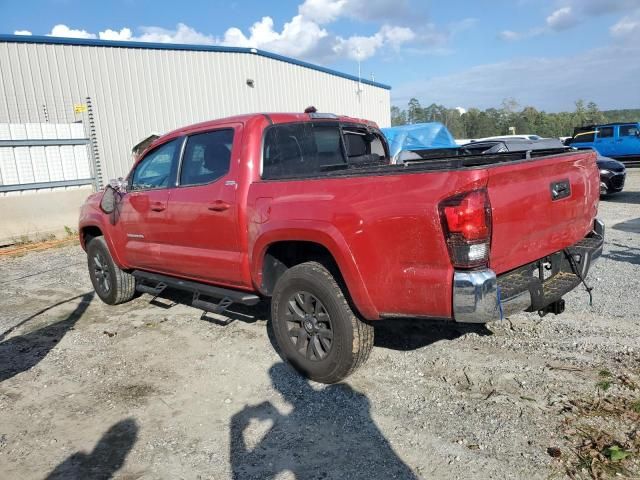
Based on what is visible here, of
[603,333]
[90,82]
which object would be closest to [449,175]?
[603,333]

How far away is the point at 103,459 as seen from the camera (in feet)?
9.87

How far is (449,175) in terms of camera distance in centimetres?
277

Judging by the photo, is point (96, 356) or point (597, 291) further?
point (597, 291)

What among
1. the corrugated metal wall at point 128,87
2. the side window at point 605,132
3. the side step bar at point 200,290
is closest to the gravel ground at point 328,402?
the side step bar at point 200,290

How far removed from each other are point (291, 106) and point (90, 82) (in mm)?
8865

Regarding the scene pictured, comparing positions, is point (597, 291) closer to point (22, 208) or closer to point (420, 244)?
point (420, 244)

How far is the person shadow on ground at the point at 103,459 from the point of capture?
287cm

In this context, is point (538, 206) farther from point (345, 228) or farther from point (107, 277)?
point (107, 277)

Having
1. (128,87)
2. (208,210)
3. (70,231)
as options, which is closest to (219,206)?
(208,210)

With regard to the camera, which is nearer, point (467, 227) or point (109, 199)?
point (467, 227)

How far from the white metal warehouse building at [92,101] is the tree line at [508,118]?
3903cm

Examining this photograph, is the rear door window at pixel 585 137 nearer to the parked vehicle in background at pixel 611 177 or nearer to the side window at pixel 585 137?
the side window at pixel 585 137

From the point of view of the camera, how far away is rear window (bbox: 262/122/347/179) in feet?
13.4

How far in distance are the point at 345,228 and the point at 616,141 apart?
21893 millimetres
